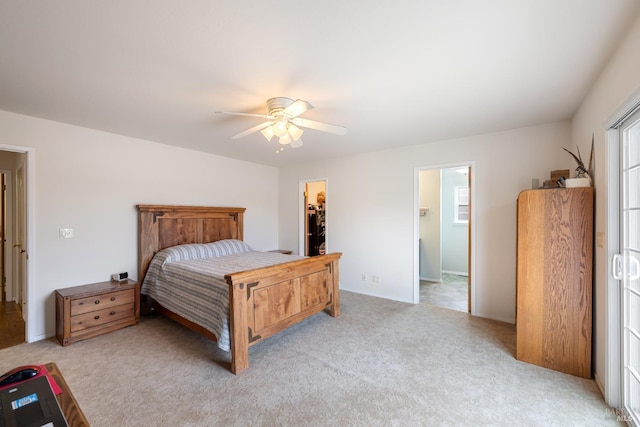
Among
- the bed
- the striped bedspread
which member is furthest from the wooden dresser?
the striped bedspread

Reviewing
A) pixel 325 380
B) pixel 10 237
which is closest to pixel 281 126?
pixel 325 380

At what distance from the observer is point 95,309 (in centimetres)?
288

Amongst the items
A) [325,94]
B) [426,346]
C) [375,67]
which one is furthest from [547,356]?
[325,94]

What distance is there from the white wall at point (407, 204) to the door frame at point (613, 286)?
4.48 ft

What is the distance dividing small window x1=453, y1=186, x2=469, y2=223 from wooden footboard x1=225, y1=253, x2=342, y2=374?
148 inches

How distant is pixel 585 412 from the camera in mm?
1792

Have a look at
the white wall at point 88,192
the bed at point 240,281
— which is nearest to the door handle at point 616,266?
the bed at point 240,281

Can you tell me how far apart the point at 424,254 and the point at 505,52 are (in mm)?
4295

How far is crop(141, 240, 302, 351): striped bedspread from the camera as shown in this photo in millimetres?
2436

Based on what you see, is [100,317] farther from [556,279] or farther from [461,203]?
[461,203]

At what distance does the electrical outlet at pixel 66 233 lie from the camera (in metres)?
3.00

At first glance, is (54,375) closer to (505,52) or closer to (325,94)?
(325,94)

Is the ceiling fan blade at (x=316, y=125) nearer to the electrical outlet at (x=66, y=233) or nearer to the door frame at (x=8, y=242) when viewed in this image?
the electrical outlet at (x=66, y=233)

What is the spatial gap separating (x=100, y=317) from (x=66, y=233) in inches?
40.5
